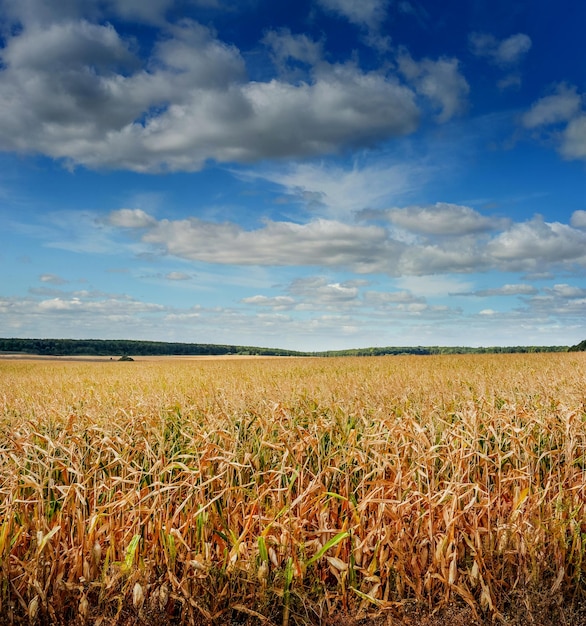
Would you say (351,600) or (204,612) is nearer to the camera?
(204,612)

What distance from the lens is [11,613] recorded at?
13.6ft

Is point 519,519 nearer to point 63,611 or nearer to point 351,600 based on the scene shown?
point 351,600

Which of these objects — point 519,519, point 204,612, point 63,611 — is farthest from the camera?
point 519,519

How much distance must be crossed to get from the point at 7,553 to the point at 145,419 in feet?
10.2

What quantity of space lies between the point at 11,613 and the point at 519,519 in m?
4.45

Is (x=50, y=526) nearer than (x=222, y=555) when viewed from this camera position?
No

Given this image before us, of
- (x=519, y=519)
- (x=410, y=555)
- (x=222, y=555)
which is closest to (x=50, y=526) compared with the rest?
(x=222, y=555)

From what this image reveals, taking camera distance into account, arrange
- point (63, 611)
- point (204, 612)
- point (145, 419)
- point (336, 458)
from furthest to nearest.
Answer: point (145, 419)
point (336, 458)
point (63, 611)
point (204, 612)

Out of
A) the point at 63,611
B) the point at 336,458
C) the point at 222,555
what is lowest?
the point at 63,611

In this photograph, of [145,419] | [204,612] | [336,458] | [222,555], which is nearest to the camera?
[204,612]

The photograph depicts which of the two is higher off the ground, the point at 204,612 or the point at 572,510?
the point at 572,510

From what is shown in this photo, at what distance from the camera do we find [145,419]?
7660 mm

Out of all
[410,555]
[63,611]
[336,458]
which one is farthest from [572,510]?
[63,611]

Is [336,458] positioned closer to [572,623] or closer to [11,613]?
[572,623]
